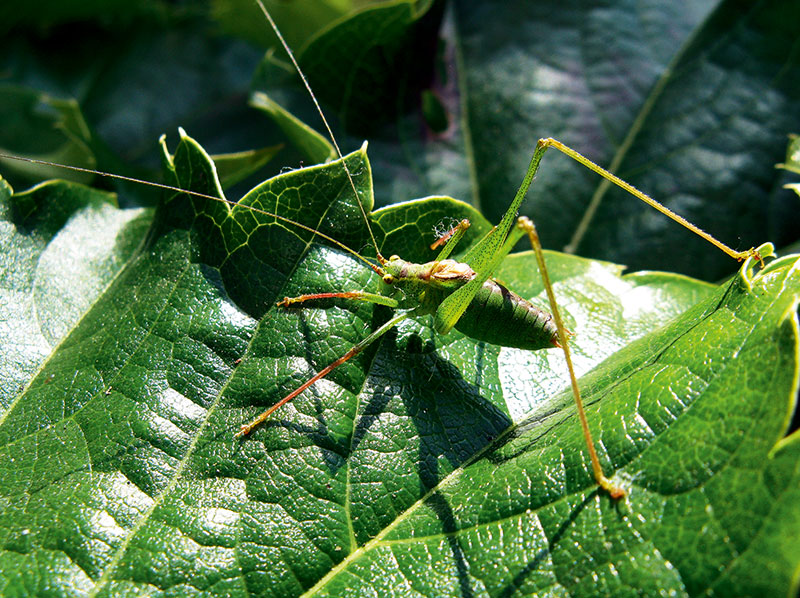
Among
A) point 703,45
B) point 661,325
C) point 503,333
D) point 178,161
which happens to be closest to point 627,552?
point 503,333

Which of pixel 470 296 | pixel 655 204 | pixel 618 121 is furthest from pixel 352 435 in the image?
pixel 618 121

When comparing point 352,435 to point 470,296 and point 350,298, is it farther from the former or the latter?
point 470,296

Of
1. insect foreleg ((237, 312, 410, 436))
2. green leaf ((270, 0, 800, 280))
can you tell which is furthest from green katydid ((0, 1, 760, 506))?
green leaf ((270, 0, 800, 280))

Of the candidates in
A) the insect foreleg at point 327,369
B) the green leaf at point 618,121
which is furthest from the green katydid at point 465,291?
the green leaf at point 618,121

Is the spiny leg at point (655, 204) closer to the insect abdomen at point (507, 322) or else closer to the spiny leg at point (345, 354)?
the insect abdomen at point (507, 322)

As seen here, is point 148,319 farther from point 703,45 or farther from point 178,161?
point 703,45

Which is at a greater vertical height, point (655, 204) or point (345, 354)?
point (655, 204)

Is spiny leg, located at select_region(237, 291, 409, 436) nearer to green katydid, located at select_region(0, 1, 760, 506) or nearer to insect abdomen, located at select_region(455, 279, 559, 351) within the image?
green katydid, located at select_region(0, 1, 760, 506)
